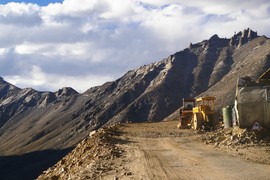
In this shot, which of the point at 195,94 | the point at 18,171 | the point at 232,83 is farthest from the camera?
the point at 195,94

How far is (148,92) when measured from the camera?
13325 centimetres

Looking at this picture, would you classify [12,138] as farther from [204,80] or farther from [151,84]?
[204,80]

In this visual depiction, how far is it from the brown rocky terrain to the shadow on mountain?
3035 millimetres

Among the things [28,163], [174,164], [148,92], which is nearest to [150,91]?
[148,92]

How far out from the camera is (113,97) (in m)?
148

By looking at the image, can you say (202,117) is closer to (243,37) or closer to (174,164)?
(174,164)

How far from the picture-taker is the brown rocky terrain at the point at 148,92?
122m

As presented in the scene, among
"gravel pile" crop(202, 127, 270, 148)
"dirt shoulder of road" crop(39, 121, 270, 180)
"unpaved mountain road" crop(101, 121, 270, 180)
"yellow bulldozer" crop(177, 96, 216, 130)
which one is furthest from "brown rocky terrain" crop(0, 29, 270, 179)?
"unpaved mountain road" crop(101, 121, 270, 180)

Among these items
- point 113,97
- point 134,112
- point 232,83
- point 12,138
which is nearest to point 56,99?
point 12,138

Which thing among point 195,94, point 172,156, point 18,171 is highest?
point 195,94

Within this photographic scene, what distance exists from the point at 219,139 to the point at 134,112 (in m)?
102

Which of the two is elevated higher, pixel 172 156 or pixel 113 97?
pixel 113 97

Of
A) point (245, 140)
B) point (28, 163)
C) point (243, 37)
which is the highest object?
point (243, 37)

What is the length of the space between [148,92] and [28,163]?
123 feet
